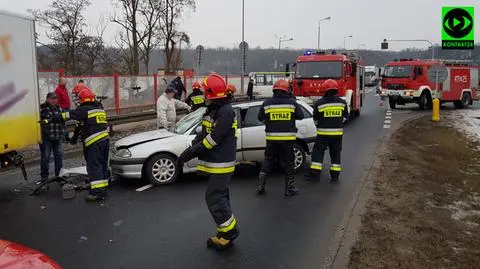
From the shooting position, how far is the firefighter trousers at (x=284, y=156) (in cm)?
732

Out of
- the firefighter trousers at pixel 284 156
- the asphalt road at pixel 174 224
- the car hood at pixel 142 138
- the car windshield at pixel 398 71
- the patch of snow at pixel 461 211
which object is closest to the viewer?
the asphalt road at pixel 174 224

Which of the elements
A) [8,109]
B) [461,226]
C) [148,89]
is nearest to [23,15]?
[8,109]

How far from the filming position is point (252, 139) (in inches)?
342

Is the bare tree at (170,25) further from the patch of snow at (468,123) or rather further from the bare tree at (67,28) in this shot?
the patch of snow at (468,123)

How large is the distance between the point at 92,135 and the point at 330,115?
4.04m

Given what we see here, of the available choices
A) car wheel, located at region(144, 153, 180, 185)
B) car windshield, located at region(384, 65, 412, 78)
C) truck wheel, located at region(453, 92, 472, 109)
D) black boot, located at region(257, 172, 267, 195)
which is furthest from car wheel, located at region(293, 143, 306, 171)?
truck wheel, located at region(453, 92, 472, 109)

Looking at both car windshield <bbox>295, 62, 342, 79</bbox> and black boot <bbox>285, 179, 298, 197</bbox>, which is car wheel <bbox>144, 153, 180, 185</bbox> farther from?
car windshield <bbox>295, 62, 342, 79</bbox>

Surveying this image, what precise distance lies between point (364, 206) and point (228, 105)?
9.15 feet

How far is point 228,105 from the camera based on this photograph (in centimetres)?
507

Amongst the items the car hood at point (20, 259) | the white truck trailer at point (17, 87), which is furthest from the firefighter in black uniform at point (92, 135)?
the car hood at point (20, 259)

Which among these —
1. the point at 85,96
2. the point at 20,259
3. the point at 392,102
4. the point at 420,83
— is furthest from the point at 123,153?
the point at 392,102

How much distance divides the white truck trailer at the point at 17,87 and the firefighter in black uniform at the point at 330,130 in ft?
15.4

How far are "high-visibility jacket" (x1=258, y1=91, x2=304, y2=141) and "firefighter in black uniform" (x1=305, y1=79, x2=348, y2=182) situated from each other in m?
1.09

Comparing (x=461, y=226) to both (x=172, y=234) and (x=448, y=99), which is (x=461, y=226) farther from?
(x=448, y=99)
